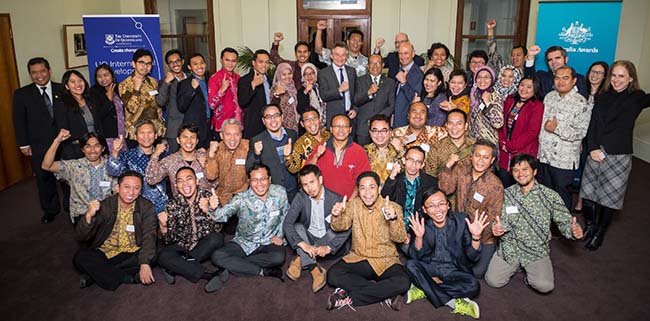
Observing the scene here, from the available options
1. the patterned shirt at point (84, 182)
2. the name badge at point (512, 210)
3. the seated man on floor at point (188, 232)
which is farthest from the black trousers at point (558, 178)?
the patterned shirt at point (84, 182)

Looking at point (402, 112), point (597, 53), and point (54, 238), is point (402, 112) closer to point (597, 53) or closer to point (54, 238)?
point (597, 53)

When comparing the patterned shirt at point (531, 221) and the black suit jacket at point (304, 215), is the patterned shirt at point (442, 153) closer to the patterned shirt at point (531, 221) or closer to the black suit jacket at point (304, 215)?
the patterned shirt at point (531, 221)

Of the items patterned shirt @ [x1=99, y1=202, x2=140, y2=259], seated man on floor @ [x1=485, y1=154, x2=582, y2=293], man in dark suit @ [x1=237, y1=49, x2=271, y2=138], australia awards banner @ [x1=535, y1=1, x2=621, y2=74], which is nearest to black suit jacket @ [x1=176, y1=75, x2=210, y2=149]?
man in dark suit @ [x1=237, y1=49, x2=271, y2=138]

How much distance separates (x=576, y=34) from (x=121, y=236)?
18.7 feet

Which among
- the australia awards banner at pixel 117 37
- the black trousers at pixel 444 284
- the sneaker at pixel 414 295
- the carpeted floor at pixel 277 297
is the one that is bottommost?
the carpeted floor at pixel 277 297

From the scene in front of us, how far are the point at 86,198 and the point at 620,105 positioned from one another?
15.6ft

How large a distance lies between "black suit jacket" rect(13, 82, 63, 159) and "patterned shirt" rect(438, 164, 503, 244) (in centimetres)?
390

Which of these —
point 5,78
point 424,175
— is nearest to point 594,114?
point 424,175

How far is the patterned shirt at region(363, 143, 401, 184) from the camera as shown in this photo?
171 inches

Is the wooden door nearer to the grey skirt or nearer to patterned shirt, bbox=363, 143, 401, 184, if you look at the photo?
patterned shirt, bbox=363, 143, 401, 184

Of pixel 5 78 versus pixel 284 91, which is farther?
pixel 5 78

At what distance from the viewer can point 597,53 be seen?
613 cm

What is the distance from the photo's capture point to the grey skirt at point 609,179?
14.5ft

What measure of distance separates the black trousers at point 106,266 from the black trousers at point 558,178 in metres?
3.68
